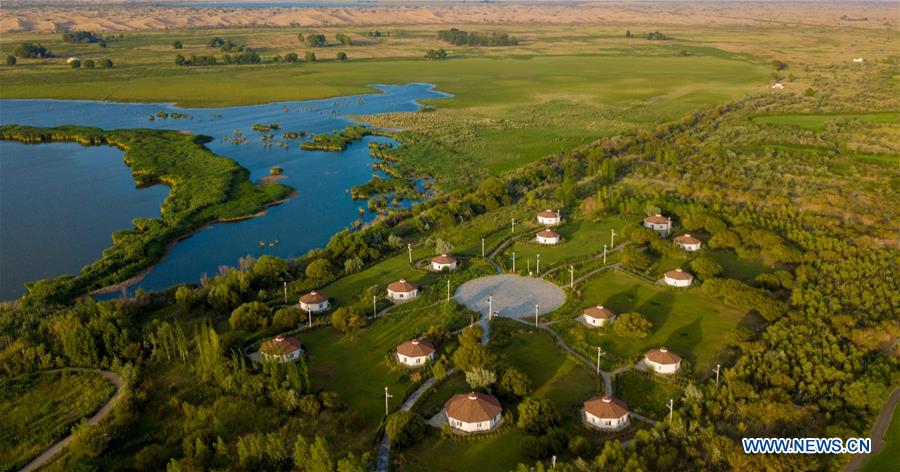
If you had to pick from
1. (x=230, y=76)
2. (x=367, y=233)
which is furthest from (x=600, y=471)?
(x=230, y=76)

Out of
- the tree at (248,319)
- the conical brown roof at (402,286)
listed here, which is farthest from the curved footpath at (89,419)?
the conical brown roof at (402,286)

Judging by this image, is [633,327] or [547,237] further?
[547,237]

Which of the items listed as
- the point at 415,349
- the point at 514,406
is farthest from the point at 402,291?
the point at 514,406

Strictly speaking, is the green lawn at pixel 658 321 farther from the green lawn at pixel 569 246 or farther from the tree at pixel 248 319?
the tree at pixel 248 319

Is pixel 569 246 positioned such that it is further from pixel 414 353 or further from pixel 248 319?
pixel 248 319

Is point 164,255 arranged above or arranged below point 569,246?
above

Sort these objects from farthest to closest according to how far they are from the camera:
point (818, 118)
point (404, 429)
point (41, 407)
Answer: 1. point (818, 118)
2. point (41, 407)
3. point (404, 429)

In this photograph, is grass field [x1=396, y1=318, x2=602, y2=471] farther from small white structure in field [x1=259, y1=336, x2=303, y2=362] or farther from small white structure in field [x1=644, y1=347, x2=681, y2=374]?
small white structure in field [x1=259, y1=336, x2=303, y2=362]
